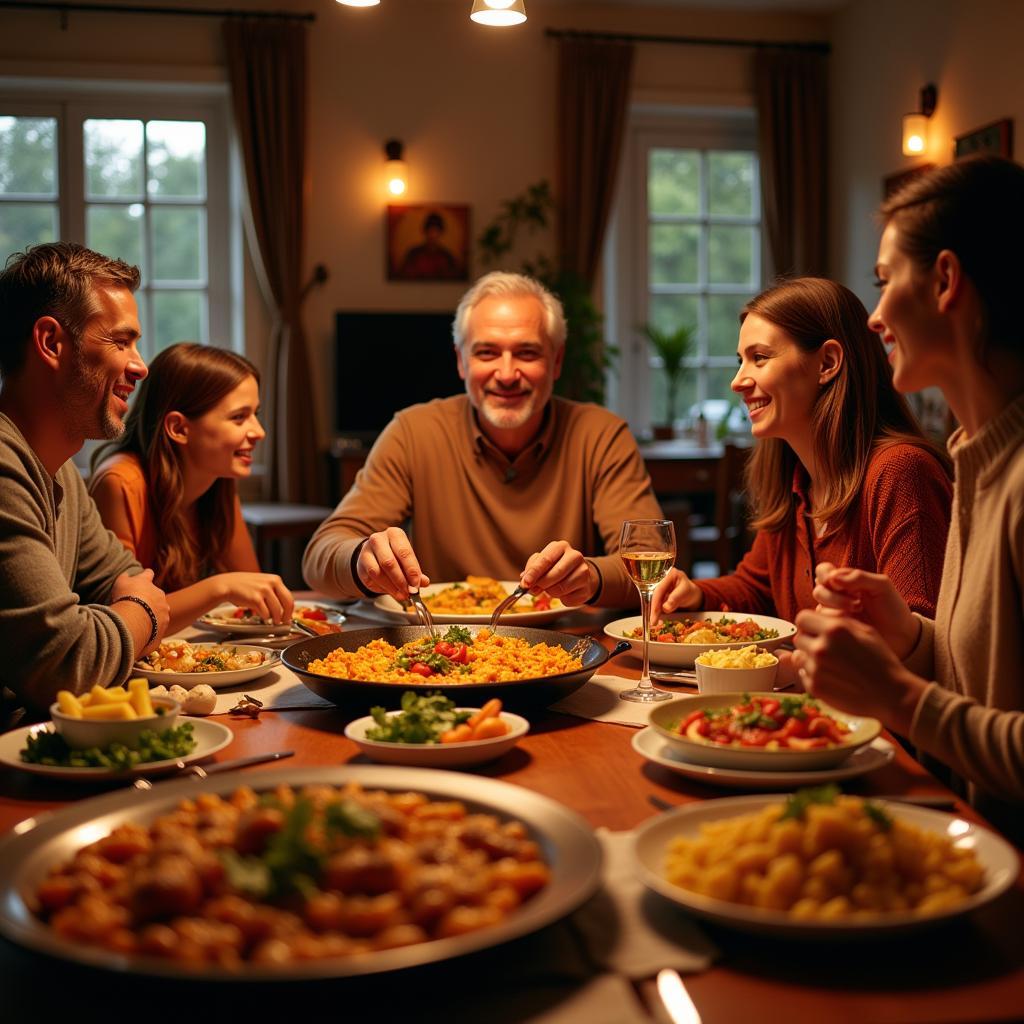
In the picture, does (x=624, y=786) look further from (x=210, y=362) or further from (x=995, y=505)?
(x=210, y=362)

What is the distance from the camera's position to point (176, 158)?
6430 mm

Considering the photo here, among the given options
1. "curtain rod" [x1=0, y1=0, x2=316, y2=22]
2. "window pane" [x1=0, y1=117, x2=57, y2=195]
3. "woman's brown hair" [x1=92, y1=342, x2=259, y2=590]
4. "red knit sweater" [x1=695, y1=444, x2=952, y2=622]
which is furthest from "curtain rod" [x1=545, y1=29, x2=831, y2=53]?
"red knit sweater" [x1=695, y1=444, x2=952, y2=622]

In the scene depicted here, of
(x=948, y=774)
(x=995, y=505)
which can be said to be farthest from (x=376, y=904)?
(x=948, y=774)

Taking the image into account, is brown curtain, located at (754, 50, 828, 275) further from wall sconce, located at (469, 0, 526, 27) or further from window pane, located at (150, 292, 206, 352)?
wall sconce, located at (469, 0, 526, 27)

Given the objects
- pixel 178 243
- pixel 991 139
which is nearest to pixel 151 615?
pixel 991 139

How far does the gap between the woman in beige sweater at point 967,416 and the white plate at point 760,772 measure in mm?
60

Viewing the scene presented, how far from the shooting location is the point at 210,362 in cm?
284

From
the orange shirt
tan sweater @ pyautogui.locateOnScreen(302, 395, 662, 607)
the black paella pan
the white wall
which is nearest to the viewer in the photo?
the black paella pan

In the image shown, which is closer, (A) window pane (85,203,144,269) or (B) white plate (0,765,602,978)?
(B) white plate (0,765,602,978)

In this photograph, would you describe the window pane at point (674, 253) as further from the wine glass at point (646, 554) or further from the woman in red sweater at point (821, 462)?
the wine glass at point (646, 554)

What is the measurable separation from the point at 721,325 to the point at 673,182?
0.91 metres

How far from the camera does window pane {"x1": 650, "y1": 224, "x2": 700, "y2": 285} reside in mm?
6977

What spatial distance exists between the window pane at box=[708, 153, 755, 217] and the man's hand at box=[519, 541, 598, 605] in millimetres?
5329

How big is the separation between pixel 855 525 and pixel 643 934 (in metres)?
1.31
